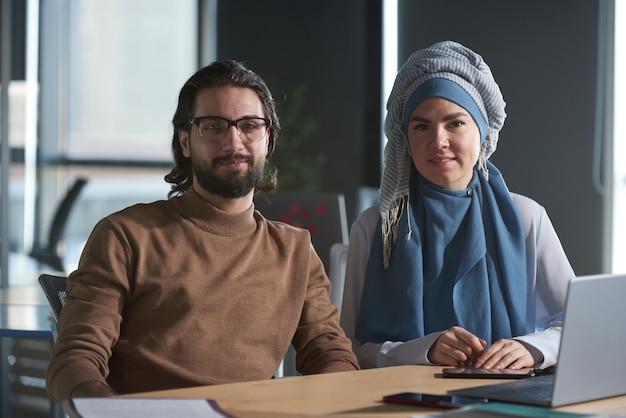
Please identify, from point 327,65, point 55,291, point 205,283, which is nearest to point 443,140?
point 205,283

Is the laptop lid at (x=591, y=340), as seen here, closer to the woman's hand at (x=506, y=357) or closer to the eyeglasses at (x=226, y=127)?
the woman's hand at (x=506, y=357)

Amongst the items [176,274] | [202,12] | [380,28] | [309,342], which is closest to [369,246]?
[309,342]

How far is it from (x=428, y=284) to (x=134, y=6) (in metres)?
5.53

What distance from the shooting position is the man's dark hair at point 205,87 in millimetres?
2207

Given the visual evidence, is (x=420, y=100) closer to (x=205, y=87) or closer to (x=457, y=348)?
(x=205, y=87)

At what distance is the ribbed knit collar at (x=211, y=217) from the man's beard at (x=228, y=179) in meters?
0.04

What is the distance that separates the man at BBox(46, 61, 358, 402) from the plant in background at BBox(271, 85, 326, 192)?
4640 mm

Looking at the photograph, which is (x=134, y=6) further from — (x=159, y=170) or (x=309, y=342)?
Result: (x=309, y=342)

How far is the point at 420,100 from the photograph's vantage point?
2406 millimetres

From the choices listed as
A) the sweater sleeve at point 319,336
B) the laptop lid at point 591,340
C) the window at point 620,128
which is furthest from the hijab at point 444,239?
the window at point 620,128

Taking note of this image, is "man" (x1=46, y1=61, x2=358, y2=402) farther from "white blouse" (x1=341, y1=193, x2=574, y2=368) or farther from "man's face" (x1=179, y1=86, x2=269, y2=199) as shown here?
"white blouse" (x1=341, y1=193, x2=574, y2=368)

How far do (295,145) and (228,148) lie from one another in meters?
4.89

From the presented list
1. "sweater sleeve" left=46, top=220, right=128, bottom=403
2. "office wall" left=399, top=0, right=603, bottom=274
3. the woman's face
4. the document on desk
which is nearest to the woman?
Answer: the woman's face

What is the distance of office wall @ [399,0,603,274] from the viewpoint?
16.1 ft
